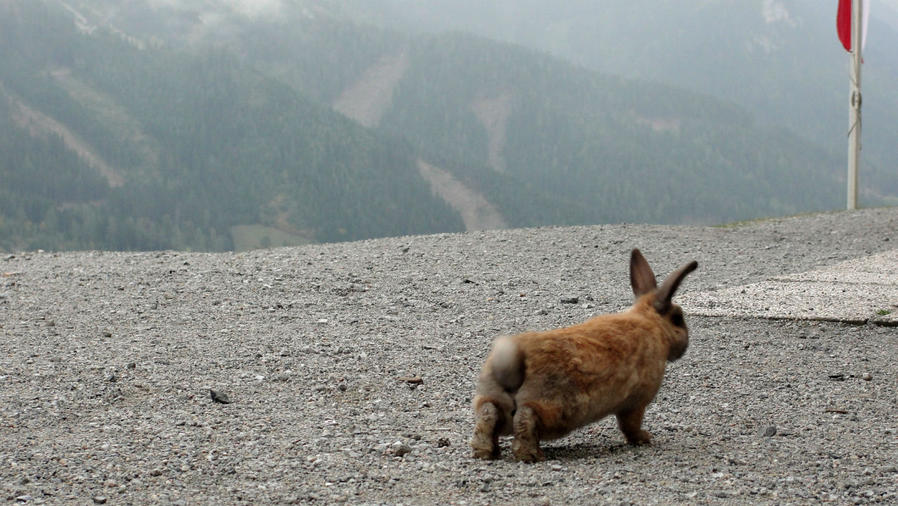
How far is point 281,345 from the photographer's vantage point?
6863 millimetres

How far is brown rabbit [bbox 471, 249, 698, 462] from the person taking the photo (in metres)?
3.87

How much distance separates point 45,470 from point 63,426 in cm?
90

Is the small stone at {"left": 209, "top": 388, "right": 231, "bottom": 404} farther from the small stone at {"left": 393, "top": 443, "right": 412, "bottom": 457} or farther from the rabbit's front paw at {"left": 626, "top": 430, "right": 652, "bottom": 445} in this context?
the rabbit's front paw at {"left": 626, "top": 430, "right": 652, "bottom": 445}

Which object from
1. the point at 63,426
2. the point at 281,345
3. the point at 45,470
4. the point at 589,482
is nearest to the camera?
the point at 589,482

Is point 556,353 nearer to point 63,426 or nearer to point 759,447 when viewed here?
point 759,447

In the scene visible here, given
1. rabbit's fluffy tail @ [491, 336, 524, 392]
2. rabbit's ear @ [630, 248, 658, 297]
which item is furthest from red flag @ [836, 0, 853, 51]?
rabbit's fluffy tail @ [491, 336, 524, 392]

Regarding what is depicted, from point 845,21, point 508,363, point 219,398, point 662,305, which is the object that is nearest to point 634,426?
point 662,305

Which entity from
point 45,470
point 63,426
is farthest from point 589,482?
point 63,426

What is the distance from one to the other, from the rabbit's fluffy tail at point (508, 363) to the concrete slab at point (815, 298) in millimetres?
4743

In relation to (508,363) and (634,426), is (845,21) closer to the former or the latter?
(634,426)

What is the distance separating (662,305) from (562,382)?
→ 0.97 metres

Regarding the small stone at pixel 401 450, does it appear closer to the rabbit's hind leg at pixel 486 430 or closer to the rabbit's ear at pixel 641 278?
the rabbit's hind leg at pixel 486 430

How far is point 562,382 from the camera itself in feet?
12.7

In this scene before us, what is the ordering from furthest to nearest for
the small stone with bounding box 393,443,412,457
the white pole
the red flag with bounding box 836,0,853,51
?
1. the red flag with bounding box 836,0,853,51
2. the white pole
3. the small stone with bounding box 393,443,412,457
